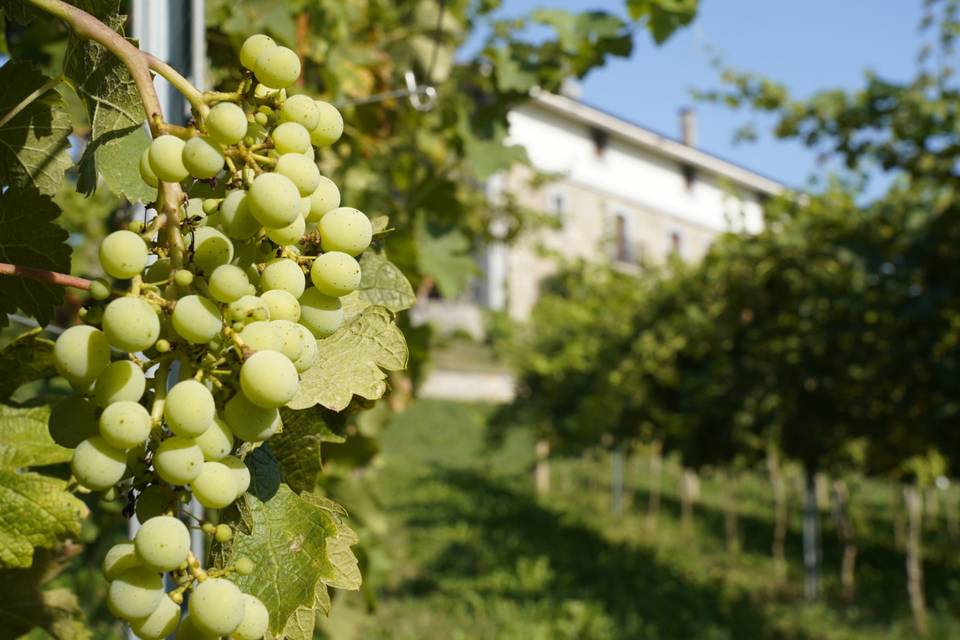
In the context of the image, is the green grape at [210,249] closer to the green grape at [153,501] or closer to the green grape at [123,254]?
the green grape at [123,254]

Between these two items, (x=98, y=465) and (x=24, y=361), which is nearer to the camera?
→ (x=98, y=465)

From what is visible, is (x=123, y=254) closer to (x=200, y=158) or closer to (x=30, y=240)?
(x=200, y=158)

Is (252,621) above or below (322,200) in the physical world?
below

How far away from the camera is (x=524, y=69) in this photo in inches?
84.0

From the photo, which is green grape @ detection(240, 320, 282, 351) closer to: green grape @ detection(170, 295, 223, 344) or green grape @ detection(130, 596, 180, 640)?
green grape @ detection(170, 295, 223, 344)

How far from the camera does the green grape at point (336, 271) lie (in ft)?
1.96

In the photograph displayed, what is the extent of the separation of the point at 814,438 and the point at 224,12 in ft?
19.5

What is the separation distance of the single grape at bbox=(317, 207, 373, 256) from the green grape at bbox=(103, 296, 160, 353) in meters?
0.14

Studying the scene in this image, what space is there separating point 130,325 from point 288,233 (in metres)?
0.12

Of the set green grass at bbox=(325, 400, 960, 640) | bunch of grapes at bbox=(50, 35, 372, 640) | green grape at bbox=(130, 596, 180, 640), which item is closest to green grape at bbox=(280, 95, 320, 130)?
bunch of grapes at bbox=(50, 35, 372, 640)

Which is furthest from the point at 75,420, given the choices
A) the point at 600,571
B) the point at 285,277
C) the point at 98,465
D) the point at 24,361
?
the point at 600,571

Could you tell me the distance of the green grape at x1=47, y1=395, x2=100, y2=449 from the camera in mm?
574

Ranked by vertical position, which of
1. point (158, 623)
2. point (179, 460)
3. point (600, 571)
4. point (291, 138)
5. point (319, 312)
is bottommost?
point (600, 571)

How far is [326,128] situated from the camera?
0.64 meters
